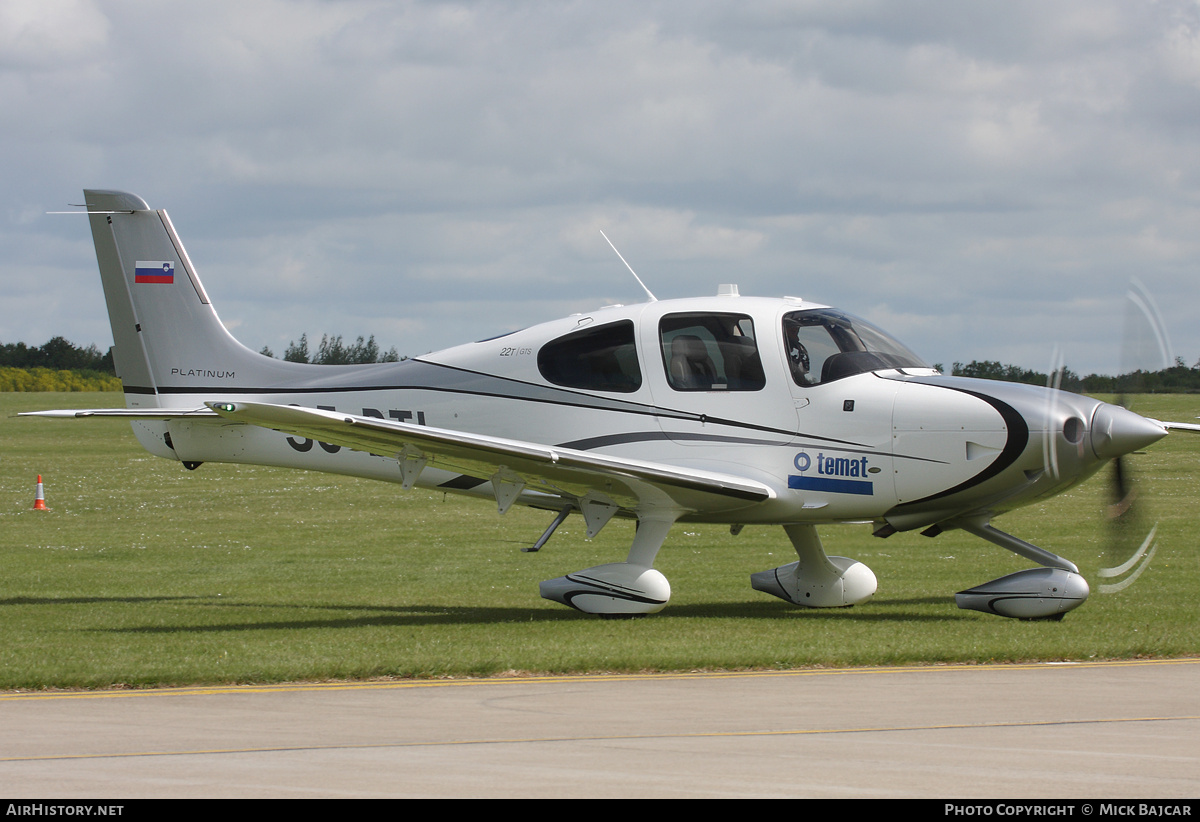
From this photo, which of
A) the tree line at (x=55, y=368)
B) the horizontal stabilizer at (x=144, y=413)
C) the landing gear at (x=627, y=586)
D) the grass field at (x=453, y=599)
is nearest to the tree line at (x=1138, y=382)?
the grass field at (x=453, y=599)

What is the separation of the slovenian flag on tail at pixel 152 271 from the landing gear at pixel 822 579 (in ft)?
25.4

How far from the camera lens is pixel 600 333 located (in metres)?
12.5

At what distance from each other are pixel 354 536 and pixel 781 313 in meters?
14.0

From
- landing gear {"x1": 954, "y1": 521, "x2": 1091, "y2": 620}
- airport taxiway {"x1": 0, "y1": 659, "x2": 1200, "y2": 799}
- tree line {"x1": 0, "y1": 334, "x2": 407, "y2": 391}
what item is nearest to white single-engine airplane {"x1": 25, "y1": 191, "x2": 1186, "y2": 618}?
landing gear {"x1": 954, "y1": 521, "x2": 1091, "y2": 620}

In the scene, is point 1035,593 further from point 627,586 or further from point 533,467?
point 533,467

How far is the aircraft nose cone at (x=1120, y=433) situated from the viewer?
10.6 metres

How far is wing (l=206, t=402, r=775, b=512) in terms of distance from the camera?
11.0 meters

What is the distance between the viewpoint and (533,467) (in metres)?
11.7

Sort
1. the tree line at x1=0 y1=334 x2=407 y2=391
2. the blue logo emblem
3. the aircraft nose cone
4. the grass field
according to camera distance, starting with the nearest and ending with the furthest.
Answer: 1. the grass field
2. the aircraft nose cone
3. the blue logo emblem
4. the tree line at x1=0 y1=334 x2=407 y2=391

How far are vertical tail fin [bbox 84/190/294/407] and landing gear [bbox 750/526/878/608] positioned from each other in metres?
6.46

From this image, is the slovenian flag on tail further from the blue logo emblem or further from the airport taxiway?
the blue logo emblem

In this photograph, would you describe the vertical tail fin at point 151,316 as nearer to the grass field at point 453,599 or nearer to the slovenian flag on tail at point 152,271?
the slovenian flag on tail at point 152,271

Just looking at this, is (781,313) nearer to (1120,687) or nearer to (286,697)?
(1120,687)
